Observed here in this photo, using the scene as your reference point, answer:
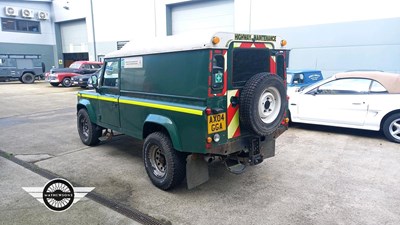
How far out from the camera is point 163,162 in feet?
14.1

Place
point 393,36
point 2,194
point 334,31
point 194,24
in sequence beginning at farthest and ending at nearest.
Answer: point 194,24, point 334,31, point 393,36, point 2,194

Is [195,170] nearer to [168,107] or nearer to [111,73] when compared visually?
[168,107]

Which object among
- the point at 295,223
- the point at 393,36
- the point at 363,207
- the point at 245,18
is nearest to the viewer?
the point at 295,223

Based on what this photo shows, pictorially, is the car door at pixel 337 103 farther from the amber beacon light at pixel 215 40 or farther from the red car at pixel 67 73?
the red car at pixel 67 73

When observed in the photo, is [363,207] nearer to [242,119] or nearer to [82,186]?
[242,119]

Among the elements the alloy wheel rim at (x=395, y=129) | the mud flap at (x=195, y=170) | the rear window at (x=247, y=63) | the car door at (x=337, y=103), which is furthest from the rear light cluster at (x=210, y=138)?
the alloy wheel rim at (x=395, y=129)

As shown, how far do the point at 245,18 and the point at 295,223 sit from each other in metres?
13.8

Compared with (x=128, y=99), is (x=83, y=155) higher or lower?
lower

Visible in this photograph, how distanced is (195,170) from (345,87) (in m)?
4.73

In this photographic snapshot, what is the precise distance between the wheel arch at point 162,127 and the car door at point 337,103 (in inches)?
175

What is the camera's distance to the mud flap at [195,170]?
3.76m

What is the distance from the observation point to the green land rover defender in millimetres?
3520

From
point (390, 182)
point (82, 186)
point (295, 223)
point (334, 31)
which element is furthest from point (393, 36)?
point (82, 186)

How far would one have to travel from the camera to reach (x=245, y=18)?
1549 centimetres
